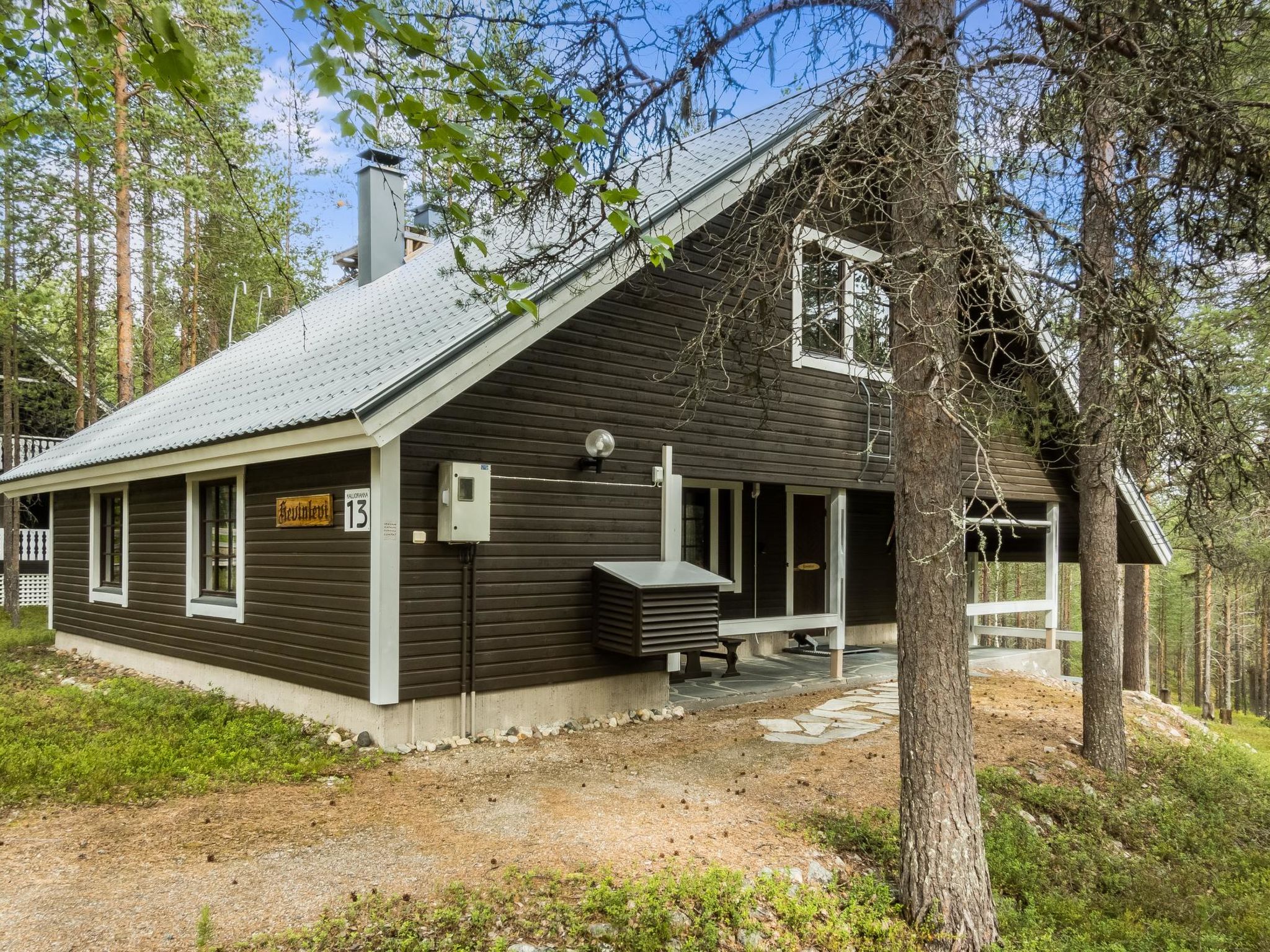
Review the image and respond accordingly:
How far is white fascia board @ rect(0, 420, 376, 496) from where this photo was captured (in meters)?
6.13

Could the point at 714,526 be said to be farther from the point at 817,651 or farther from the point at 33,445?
the point at 33,445

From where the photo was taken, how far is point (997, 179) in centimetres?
459

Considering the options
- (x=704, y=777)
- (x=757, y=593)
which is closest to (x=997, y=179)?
(x=704, y=777)

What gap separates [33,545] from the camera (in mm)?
19094

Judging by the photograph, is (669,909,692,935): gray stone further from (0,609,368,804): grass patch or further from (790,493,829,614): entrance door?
(790,493,829,614): entrance door

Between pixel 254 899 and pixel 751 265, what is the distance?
3.85 m

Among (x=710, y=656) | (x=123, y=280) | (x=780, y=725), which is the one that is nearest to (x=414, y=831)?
(x=780, y=725)

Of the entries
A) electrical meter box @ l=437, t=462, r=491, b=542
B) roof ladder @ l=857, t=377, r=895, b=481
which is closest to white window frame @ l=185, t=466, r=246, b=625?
electrical meter box @ l=437, t=462, r=491, b=542

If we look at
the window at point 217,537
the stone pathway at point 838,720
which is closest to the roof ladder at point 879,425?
the stone pathway at point 838,720

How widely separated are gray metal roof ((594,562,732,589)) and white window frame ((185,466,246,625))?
329 cm

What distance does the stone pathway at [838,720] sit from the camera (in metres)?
7.08

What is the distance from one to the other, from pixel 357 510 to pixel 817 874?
13.3 feet

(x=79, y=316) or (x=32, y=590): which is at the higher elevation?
(x=79, y=316)

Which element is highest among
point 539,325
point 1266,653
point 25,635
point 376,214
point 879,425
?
point 376,214
